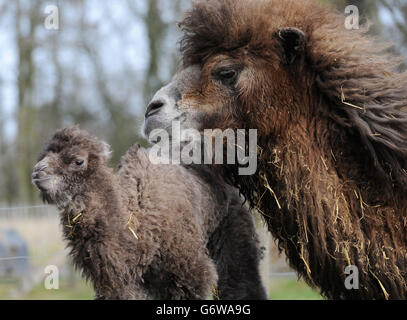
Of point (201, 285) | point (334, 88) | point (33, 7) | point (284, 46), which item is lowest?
point (201, 285)

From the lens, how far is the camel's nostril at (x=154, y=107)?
349cm

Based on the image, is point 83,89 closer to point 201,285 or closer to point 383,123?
point 201,285

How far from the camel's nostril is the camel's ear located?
0.87 m

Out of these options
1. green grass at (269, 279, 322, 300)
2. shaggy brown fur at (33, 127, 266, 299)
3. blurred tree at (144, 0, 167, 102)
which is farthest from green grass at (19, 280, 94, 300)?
blurred tree at (144, 0, 167, 102)

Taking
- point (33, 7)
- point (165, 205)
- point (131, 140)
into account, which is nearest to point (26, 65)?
point (33, 7)

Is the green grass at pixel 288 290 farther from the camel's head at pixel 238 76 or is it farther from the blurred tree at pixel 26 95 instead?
the blurred tree at pixel 26 95

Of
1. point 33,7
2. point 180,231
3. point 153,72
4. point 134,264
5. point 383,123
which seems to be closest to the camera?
point 383,123

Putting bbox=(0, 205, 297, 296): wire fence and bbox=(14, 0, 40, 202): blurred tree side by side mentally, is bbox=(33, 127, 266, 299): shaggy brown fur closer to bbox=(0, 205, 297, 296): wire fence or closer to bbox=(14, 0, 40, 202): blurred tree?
bbox=(0, 205, 297, 296): wire fence

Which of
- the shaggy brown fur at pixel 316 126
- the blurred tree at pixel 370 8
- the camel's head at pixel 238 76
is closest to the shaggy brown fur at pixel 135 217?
the camel's head at pixel 238 76

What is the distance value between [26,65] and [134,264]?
1197cm

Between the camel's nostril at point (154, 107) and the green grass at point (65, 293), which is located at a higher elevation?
the camel's nostril at point (154, 107)

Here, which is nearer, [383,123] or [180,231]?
[383,123]

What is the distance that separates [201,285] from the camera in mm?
5691

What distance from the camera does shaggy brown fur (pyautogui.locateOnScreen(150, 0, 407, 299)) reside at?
10.6 feet
